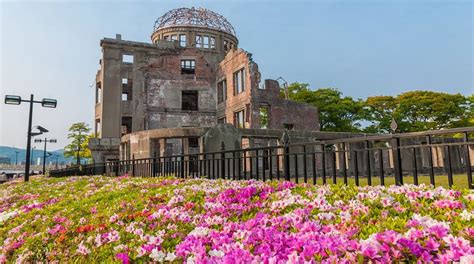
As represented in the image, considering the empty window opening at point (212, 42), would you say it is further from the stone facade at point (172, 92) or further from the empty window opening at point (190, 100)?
the empty window opening at point (190, 100)

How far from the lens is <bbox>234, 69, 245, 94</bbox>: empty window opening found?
97.1 feet

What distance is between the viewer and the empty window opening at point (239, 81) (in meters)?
29.6

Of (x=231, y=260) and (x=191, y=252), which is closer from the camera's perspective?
A: (x=231, y=260)

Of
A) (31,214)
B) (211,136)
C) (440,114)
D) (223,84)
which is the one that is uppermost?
(223,84)

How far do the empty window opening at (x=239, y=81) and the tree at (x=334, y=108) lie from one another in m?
13.9

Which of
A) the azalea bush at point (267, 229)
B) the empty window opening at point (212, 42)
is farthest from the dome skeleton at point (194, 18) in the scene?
the azalea bush at point (267, 229)

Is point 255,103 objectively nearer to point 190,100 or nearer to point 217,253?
point 190,100

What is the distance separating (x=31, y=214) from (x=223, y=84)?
27598mm

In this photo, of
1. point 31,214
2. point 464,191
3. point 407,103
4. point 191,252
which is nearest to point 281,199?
point 191,252

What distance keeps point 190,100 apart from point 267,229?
3458 centimetres

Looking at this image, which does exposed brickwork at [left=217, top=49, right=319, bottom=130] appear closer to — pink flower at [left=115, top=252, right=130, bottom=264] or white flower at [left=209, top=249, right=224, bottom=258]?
pink flower at [left=115, top=252, right=130, bottom=264]

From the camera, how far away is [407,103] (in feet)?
134

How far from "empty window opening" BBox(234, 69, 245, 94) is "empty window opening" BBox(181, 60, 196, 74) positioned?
6.23 m

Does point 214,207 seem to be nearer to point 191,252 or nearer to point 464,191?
point 191,252
